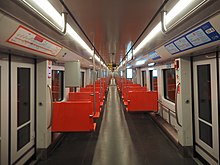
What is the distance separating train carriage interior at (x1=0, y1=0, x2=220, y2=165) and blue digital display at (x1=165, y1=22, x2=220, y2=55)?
0.6 inches

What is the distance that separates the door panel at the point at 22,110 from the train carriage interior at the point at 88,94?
0.02 m

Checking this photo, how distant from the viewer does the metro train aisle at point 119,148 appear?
3.03 metres

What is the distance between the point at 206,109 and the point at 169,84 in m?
2.25

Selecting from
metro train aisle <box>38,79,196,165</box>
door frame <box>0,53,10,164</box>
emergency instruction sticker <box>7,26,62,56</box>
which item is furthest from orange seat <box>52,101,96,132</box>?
emergency instruction sticker <box>7,26,62,56</box>

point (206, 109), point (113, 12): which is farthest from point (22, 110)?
point (206, 109)

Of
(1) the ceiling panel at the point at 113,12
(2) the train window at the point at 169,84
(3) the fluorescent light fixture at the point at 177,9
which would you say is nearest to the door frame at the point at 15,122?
(1) the ceiling panel at the point at 113,12

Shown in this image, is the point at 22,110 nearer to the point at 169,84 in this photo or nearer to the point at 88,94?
the point at 88,94

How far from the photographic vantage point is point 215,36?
1789mm

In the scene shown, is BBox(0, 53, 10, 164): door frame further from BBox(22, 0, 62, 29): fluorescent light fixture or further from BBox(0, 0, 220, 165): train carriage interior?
BBox(22, 0, 62, 29): fluorescent light fixture

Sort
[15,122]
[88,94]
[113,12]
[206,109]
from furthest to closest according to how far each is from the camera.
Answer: [88,94]
[206,109]
[15,122]
[113,12]

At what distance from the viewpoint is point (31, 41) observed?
205cm

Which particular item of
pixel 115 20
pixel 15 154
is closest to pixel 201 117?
pixel 115 20

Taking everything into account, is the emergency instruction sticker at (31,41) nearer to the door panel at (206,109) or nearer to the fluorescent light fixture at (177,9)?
the fluorescent light fixture at (177,9)

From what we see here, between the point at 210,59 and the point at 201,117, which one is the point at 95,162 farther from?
the point at 210,59
